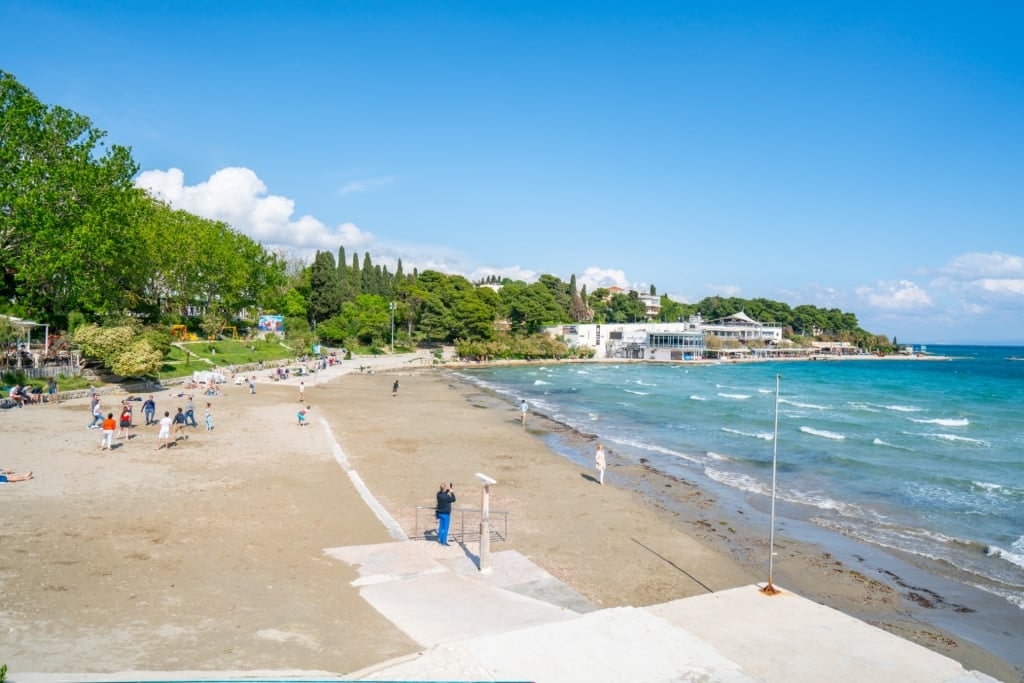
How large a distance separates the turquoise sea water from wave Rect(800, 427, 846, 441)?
0.12 meters

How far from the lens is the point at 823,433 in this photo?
3500 centimetres

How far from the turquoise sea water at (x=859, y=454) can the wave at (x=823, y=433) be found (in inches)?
4.7

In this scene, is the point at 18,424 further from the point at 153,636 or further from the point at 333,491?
the point at 153,636

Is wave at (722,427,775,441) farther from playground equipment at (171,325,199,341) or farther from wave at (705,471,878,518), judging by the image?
playground equipment at (171,325,199,341)

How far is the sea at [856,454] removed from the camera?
1755 cm

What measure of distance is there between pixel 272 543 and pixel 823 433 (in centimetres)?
3079

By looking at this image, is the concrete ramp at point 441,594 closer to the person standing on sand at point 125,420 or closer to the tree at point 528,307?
the person standing on sand at point 125,420

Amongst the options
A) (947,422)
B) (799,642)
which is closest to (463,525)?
(799,642)

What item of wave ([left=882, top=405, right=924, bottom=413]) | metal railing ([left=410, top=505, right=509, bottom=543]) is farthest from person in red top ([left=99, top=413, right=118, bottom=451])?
wave ([left=882, top=405, right=924, bottom=413])

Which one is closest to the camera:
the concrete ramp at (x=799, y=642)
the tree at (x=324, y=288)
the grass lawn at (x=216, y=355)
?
the concrete ramp at (x=799, y=642)

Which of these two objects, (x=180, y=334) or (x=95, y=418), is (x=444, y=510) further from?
(x=180, y=334)

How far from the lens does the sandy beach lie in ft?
29.1

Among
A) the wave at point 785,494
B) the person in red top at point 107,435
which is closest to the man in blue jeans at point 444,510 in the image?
the wave at point 785,494

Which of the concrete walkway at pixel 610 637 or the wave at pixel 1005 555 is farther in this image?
the wave at pixel 1005 555
